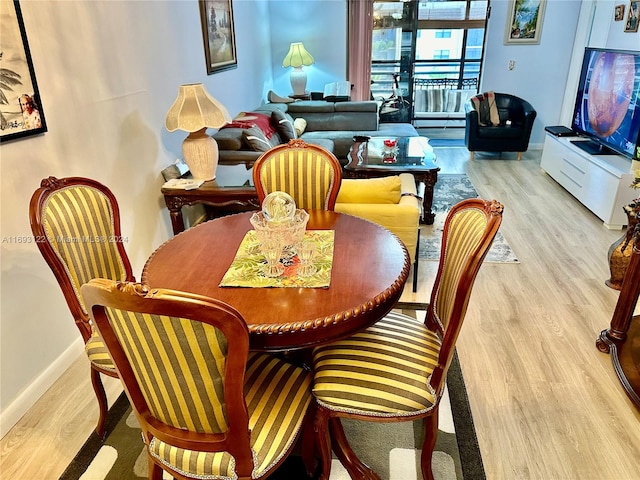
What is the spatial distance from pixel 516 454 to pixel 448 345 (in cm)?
70

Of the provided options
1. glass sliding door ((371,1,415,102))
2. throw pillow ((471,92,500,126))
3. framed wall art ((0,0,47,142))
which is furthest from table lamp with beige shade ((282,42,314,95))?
framed wall art ((0,0,47,142))

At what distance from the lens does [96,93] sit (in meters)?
2.36

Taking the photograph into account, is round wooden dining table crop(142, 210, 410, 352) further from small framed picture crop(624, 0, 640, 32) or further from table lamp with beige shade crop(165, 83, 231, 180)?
small framed picture crop(624, 0, 640, 32)

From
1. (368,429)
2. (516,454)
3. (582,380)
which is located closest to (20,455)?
(368,429)

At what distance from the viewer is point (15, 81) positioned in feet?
6.00

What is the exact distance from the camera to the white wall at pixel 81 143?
1919 millimetres

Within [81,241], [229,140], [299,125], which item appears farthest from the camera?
[299,125]

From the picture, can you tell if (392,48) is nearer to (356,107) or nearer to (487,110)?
(487,110)

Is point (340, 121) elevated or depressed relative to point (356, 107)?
depressed

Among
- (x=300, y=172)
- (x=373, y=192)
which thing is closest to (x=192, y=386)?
(x=300, y=172)

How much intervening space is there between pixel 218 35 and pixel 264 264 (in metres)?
3.35

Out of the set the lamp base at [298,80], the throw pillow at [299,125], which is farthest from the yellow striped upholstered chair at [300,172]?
the lamp base at [298,80]

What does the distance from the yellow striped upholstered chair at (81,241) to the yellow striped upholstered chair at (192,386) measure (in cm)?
56

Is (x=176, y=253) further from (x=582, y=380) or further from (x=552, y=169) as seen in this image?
(x=552, y=169)
